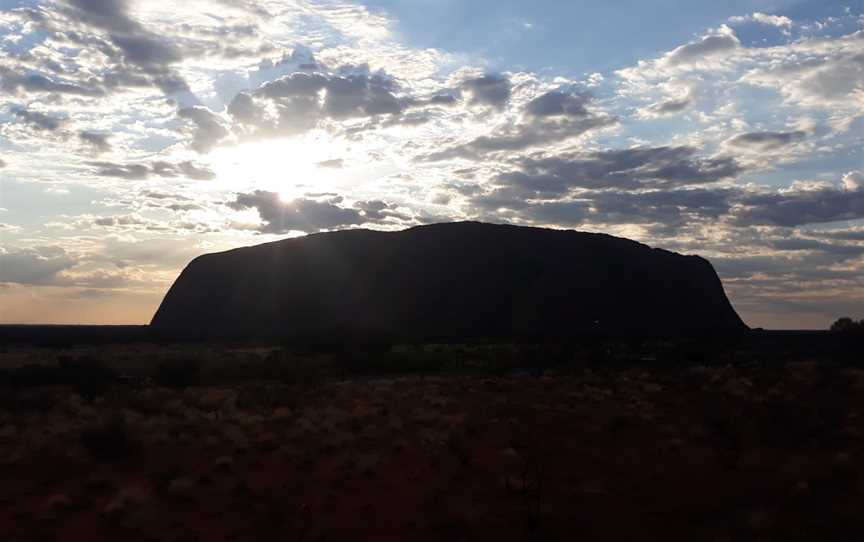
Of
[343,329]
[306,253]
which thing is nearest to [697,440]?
[343,329]

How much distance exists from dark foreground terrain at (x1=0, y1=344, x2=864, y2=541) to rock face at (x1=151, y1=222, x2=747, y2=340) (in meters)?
89.5

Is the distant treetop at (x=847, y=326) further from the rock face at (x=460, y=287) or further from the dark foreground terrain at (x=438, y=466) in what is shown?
the rock face at (x=460, y=287)

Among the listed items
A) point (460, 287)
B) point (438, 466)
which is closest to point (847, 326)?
point (438, 466)

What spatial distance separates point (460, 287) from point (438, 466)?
11358cm

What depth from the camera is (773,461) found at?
16547mm

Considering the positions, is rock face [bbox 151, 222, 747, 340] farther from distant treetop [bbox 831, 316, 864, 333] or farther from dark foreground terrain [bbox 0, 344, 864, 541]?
dark foreground terrain [bbox 0, 344, 864, 541]

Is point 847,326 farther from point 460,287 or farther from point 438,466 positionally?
point 460,287

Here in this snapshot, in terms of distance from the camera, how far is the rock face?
413 feet

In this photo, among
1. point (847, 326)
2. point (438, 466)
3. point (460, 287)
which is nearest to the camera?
point (438, 466)

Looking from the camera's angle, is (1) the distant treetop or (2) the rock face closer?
(1) the distant treetop

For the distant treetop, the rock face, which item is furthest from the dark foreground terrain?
the rock face

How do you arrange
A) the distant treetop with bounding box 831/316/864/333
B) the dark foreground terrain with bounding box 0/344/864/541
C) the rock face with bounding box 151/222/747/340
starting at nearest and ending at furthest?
the dark foreground terrain with bounding box 0/344/864/541 → the distant treetop with bounding box 831/316/864/333 → the rock face with bounding box 151/222/747/340

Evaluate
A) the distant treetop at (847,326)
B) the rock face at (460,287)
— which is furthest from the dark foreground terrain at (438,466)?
the rock face at (460,287)

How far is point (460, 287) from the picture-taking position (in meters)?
131
